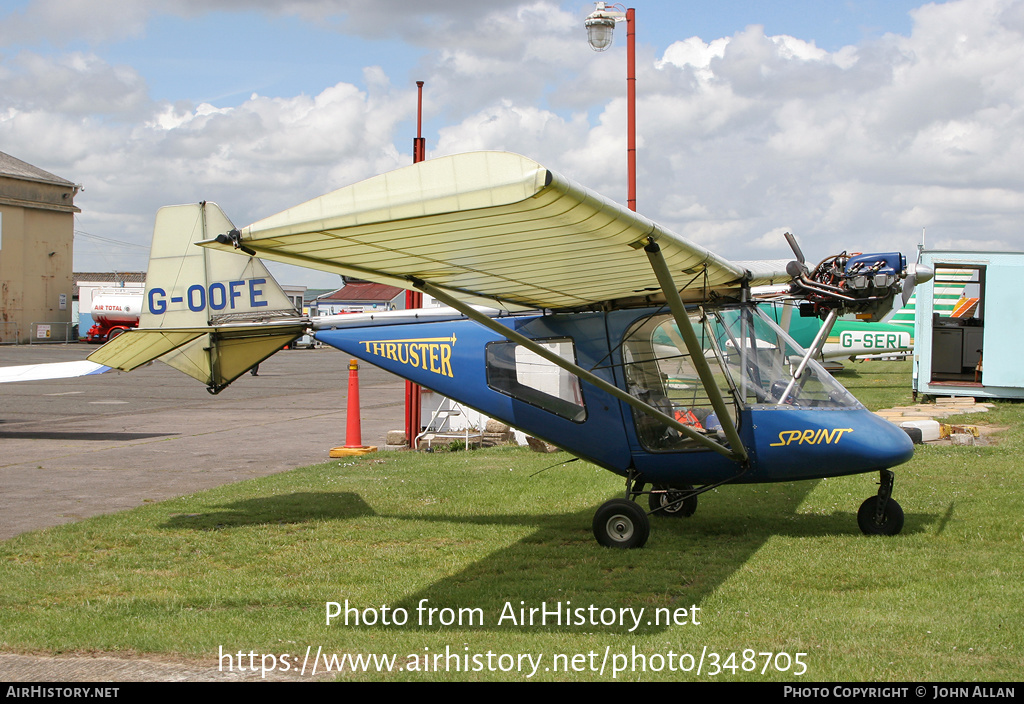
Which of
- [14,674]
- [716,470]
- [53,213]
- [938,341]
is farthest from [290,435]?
[53,213]

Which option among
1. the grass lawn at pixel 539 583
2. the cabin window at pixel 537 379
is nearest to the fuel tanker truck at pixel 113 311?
the grass lawn at pixel 539 583

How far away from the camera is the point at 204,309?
30.1 ft

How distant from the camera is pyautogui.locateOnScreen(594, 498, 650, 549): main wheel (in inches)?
283

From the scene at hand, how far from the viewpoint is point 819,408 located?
7258 mm

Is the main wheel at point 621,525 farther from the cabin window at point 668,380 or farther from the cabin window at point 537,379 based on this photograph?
the cabin window at point 537,379

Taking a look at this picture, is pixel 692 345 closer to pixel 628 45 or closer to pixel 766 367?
pixel 766 367

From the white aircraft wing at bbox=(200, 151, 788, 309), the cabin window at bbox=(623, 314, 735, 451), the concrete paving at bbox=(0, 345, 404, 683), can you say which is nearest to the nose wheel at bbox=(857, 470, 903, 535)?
the cabin window at bbox=(623, 314, 735, 451)

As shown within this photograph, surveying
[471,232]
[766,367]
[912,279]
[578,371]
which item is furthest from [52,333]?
[471,232]

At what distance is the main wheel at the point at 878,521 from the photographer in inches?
293

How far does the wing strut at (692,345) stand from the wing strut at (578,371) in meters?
0.02

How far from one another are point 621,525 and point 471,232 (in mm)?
3548

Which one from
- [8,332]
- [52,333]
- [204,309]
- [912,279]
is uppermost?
[912,279]
